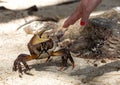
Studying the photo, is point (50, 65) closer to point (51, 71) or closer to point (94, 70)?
point (51, 71)

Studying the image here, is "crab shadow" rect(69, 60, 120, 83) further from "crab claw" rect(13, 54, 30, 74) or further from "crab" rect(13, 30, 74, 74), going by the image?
"crab claw" rect(13, 54, 30, 74)

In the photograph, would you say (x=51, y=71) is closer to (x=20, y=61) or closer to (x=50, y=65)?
(x=50, y=65)

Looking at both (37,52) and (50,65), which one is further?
(50,65)

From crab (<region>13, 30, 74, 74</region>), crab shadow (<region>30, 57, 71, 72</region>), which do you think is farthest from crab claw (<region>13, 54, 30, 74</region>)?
crab shadow (<region>30, 57, 71, 72</region>)

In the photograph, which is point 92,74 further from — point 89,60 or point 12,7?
point 12,7

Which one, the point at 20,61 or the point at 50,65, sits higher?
the point at 20,61

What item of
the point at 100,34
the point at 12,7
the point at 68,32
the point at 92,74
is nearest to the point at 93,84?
the point at 92,74

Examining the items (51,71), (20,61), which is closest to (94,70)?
(51,71)

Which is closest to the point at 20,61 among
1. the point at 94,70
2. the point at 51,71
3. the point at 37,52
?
the point at 37,52

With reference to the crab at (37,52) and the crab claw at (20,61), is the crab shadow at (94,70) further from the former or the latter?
the crab claw at (20,61)
